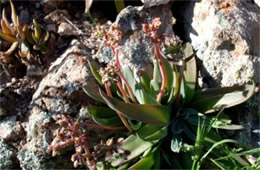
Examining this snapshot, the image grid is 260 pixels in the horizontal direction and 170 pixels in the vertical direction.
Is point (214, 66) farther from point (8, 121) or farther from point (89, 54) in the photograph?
point (8, 121)

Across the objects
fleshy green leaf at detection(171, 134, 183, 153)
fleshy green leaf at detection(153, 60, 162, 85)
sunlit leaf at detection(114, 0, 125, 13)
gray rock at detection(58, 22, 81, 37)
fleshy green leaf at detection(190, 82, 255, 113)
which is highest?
sunlit leaf at detection(114, 0, 125, 13)

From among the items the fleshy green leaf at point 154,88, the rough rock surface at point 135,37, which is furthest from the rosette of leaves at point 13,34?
the fleshy green leaf at point 154,88

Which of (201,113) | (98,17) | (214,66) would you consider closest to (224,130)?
(201,113)

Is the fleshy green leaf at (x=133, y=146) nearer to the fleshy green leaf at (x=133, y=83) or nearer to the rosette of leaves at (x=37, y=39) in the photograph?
the fleshy green leaf at (x=133, y=83)

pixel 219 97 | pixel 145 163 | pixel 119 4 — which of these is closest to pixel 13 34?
pixel 119 4

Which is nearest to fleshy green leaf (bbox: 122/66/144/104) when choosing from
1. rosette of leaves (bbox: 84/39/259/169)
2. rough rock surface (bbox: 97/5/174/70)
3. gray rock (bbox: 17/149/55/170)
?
rosette of leaves (bbox: 84/39/259/169)

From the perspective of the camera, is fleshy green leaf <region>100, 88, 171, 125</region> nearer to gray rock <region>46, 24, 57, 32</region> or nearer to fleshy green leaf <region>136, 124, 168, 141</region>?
fleshy green leaf <region>136, 124, 168, 141</region>
